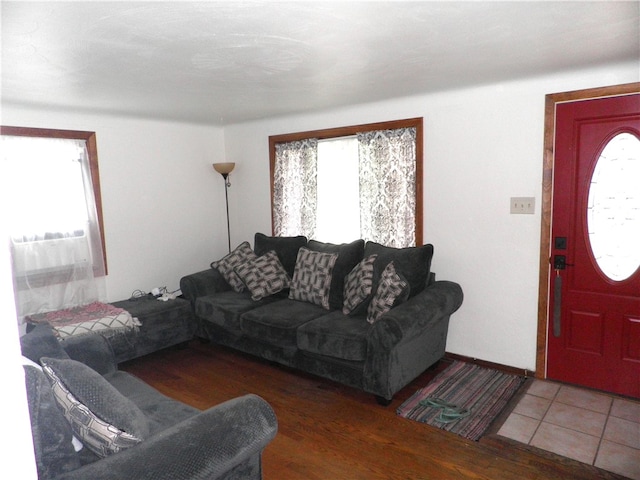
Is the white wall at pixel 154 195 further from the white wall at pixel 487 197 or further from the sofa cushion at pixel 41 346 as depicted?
the white wall at pixel 487 197

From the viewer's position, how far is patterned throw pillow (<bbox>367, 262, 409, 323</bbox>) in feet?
10.8

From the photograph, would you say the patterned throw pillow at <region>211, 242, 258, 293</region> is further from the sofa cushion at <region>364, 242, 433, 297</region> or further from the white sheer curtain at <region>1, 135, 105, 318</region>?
the sofa cushion at <region>364, 242, 433, 297</region>

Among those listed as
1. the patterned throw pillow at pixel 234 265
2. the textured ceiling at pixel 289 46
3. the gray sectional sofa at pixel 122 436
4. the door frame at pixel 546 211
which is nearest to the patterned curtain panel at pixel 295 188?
the patterned throw pillow at pixel 234 265

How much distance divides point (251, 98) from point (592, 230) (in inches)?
→ 112

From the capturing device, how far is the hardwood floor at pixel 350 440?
2.44m

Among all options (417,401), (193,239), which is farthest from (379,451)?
(193,239)

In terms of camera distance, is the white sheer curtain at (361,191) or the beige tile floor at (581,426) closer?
the beige tile floor at (581,426)

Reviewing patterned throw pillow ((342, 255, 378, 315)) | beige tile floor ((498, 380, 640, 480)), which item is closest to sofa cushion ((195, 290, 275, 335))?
patterned throw pillow ((342, 255, 378, 315))

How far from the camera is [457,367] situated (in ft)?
12.3

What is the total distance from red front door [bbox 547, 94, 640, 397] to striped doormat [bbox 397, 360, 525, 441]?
504mm

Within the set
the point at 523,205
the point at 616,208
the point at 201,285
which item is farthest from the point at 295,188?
the point at 616,208

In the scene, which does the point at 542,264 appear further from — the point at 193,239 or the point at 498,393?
the point at 193,239

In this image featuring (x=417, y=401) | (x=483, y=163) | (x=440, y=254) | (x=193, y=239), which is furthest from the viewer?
(x=193, y=239)

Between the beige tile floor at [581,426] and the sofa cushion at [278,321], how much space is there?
1615mm
